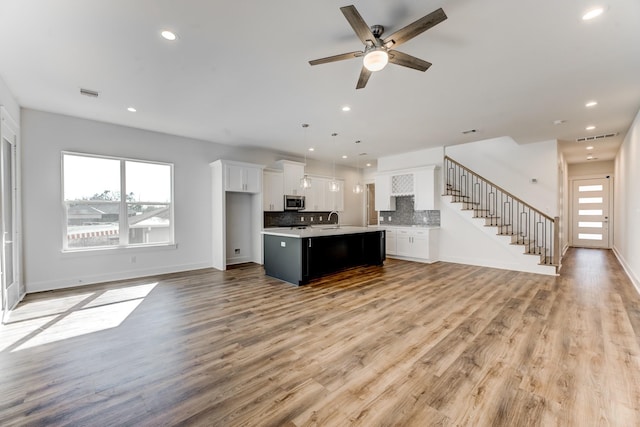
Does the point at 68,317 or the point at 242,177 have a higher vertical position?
the point at 242,177

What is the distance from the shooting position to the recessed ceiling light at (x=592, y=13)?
2204 mm

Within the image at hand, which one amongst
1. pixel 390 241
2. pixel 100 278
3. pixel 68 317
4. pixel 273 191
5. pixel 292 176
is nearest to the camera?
pixel 68 317

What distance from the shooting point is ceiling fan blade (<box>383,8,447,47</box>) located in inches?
74.6

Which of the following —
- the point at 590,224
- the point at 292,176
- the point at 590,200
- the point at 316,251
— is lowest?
the point at 316,251

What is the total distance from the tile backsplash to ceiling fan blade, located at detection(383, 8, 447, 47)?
18.9 feet

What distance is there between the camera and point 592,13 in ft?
7.37

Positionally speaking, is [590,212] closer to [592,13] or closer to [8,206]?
[592,13]

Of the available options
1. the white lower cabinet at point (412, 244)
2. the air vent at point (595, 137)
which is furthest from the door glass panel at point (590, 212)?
the white lower cabinet at point (412, 244)

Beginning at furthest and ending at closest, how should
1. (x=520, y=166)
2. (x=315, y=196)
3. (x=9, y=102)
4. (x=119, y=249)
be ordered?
(x=315, y=196) → (x=520, y=166) → (x=119, y=249) → (x=9, y=102)

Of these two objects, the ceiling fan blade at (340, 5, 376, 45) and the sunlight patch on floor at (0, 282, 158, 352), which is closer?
the ceiling fan blade at (340, 5, 376, 45)

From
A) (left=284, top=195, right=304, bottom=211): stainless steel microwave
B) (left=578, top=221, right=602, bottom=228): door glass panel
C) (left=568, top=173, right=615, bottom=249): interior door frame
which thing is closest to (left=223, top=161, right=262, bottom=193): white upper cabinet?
(left=284, top=195, right=304, bottom=211): stainless steel microwave

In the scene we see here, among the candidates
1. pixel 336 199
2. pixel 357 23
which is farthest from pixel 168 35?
pixel 336 199

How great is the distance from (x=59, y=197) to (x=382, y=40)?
558 cm

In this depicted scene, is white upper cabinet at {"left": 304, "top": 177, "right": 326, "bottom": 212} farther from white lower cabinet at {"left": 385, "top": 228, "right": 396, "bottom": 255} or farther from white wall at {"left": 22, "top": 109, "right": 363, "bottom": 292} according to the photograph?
white wall at {"left": 22, "top": 109, "right": 363, "bottom": 292}
